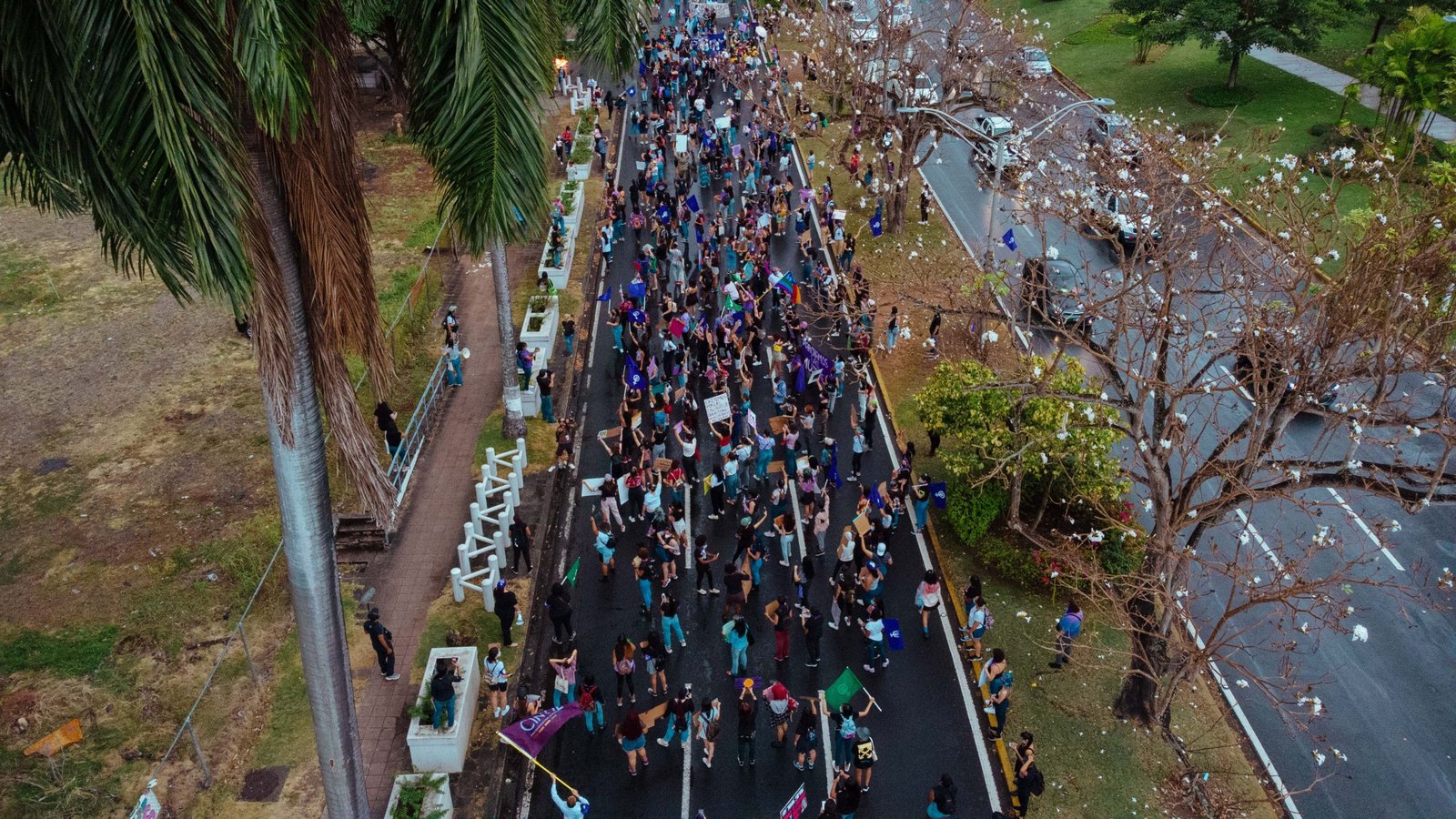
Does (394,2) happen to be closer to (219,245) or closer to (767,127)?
(219,245)

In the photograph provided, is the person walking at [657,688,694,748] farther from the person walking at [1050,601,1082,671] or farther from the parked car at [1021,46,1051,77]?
the parked car at [1021,46,1051,77]

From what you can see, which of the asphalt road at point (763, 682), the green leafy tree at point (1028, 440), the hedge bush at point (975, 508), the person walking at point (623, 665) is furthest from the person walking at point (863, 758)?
the hedge bush at point (975, 508)

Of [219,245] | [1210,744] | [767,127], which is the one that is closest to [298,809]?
[219,245]

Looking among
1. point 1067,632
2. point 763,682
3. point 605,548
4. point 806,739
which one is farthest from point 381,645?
point 1067,632

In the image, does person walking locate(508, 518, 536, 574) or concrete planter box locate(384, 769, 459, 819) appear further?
person walking locate(508, 518, 536, 574)

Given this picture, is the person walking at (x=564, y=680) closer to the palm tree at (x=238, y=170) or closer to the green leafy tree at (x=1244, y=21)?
the palm tree at (x=238, y=170)

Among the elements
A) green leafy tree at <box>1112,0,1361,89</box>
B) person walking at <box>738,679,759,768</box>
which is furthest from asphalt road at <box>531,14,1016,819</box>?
green leafy tree at <box>1112,0,1361,89</box>
